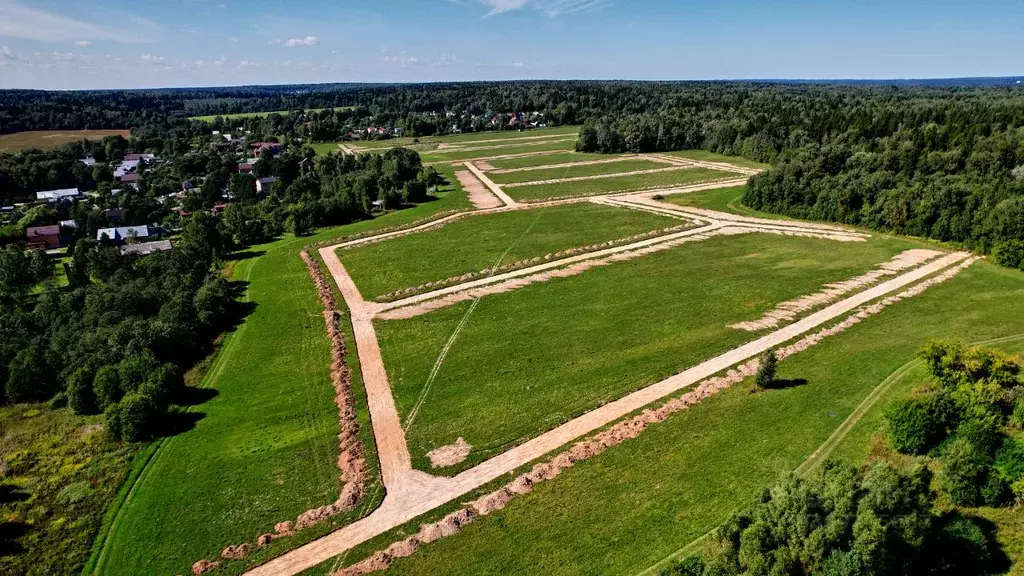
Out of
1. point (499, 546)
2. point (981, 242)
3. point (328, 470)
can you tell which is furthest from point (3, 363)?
point (981, 242)

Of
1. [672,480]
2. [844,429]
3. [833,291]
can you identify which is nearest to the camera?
[672,480]

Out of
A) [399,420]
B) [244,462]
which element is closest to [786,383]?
[399,420]

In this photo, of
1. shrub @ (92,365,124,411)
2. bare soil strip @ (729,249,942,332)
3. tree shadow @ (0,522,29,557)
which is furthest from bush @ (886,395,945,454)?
shrub @ (92,365,124,411)

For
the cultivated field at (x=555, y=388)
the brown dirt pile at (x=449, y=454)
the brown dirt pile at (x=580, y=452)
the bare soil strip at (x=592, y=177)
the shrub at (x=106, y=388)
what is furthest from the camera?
the bare soil strip at (x=592, y=177)

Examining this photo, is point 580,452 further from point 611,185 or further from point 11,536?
point 611,185

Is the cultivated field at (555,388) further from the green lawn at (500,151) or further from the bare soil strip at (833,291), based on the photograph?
the green lawn at (500,151)

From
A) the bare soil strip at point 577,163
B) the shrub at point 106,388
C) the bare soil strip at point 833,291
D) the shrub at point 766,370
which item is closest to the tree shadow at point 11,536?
the shrub at point 106,388
